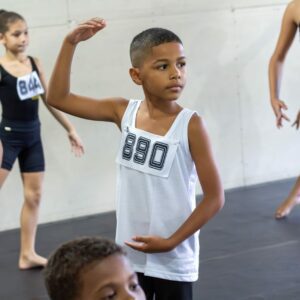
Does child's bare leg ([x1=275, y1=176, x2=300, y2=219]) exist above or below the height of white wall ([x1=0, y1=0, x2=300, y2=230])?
below

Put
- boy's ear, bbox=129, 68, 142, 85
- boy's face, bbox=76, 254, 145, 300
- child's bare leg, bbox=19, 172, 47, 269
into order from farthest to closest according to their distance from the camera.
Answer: child's bare leg, bbox=19, 172, 47, 269 < boy's ear, bbox=129, 68, 142, 85 < boy's face, bbox=76, 254, 145, 300

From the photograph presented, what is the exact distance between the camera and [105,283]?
1.22 meters

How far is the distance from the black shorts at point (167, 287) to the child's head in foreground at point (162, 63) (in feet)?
1.88

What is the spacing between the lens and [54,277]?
1.23m

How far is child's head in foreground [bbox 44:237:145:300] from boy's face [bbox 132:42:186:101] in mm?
965

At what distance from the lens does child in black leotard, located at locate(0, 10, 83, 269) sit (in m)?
3.81

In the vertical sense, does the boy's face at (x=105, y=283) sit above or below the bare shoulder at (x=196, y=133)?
above

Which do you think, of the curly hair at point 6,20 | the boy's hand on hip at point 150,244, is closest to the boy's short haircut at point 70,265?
the boy's hand on hip at point 150,244

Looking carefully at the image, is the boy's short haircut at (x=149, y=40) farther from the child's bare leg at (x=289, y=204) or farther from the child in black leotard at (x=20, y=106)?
the child's bare leg at (x=289, y=204)

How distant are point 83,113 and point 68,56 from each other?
7.7 inches

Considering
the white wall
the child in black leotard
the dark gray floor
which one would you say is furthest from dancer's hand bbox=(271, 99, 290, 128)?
the white wall

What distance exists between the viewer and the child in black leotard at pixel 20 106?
12.5 feet

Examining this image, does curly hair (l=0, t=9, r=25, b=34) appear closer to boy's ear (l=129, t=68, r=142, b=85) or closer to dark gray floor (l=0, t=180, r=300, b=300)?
dark gray floor (l=0, t=180, r=300, b=300)

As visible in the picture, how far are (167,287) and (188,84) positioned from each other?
3.14m
